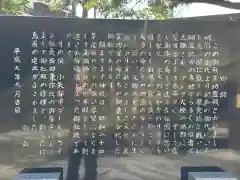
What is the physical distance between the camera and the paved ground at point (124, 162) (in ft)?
9.77

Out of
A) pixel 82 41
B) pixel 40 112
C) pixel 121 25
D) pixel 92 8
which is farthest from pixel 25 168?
pixel 92 8

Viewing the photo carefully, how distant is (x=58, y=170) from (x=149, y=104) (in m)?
0.85

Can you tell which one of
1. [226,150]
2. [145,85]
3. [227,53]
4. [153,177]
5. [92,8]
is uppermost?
[92,8]

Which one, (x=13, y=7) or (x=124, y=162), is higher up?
(x=13, y=7)

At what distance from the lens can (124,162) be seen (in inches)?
120

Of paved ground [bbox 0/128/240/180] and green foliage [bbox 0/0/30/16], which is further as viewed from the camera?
green foliage [bbox 0/0/30/16]

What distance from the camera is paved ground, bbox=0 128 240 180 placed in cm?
298

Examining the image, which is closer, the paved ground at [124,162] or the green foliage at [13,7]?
the paved ground at [124,162]

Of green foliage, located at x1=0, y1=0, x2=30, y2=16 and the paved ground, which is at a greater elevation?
green foliage, located at x1=0, y1=0, x2=30, y2=16

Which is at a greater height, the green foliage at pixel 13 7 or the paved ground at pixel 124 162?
the green foliage at pixel 13 7

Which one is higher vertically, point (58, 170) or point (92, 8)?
point (92, 8)

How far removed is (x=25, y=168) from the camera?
2992 mm

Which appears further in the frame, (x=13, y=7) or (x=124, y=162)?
(x=13, y=7)

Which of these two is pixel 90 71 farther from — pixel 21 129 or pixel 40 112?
pixel 21 129
